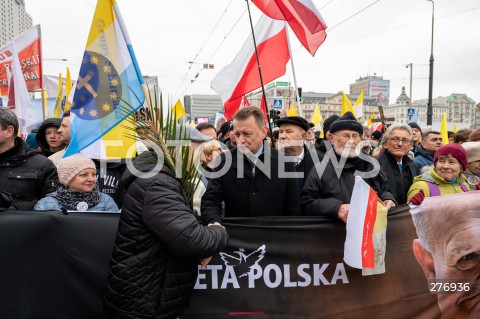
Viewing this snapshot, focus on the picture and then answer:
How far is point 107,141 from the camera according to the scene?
4.07 meters

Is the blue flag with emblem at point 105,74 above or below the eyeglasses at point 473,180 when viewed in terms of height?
above

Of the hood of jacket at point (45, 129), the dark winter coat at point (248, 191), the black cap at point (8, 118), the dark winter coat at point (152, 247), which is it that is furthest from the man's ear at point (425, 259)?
the hood of jacket at point (45, 129)

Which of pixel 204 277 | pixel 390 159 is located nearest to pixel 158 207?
pixel 204 277

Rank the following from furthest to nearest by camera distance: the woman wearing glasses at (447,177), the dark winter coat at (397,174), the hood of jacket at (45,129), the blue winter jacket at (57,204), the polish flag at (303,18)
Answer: the hood of jacket at (45,129) < the polish flag at (303,18) < the dark winter coat at (397,174) < the woman wearing glasses at (447,177) < the blue winter jacket at (57,204)

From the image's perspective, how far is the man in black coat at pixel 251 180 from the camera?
3012 mm

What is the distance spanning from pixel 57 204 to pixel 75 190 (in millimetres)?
162

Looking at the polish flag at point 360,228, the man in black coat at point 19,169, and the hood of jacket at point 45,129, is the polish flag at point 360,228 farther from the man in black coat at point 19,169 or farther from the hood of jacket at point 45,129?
the hood of jacket at point 45,129

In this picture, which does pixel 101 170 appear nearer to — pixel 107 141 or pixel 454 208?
pixel 107 141

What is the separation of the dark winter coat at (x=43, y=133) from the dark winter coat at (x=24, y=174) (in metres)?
1.10

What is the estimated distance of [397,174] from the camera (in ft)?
14.3

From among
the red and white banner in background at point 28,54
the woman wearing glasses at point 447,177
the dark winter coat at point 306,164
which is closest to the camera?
the woman wearing glasses at point 447,177

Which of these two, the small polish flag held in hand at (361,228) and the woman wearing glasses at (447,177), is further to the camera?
the woman wearing glasses at (447,177)

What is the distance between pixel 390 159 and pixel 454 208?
137cm

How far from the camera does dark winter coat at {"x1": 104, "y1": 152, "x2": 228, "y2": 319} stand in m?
2.06
